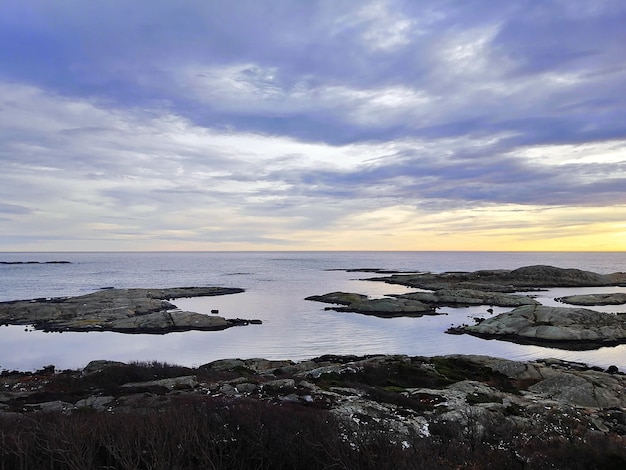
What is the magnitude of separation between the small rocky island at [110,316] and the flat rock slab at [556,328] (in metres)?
33.1

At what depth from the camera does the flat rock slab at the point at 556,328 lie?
51750 millimetres

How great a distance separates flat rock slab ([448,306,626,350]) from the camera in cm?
5175

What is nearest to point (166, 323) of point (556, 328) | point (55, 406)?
point (55, 406)

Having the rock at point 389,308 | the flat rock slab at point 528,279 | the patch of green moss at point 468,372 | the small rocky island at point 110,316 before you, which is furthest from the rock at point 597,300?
the patch of green moss at point 468,372

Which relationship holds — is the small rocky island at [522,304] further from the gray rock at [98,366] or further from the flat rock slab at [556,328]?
the gray rock at [98,366]

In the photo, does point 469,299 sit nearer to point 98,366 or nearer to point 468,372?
point 468,372

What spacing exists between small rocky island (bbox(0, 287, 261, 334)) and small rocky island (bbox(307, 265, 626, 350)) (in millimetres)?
26344

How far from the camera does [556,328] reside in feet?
175

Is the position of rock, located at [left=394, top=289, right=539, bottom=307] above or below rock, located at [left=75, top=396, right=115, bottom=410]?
below

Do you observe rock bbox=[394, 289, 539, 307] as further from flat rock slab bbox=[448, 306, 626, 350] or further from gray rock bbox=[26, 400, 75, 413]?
gray rock bbox=[26, 400, 75, 413]

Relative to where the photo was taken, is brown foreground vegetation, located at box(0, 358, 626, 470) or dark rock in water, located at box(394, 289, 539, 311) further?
dark rock in water, located at box(394, 289, 539, 311)

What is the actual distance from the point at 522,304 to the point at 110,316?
230ft

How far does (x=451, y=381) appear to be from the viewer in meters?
28.6

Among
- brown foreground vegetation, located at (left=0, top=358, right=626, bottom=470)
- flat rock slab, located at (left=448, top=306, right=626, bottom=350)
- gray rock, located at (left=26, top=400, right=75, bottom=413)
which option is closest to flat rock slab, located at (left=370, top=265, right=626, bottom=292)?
flat rock slab, located at (left=448, top=306, right=626, bottom=350)
